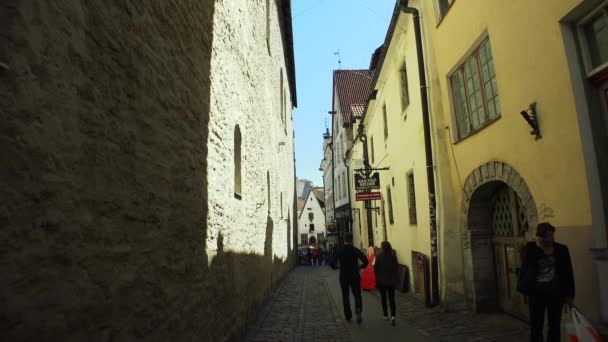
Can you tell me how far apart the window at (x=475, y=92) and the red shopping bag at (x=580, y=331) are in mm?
3375

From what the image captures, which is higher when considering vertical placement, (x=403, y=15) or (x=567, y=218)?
(x=403, y=15)

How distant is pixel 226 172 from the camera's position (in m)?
6.10

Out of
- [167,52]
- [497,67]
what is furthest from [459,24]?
[167,52]

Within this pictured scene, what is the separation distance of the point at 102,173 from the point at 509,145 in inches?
211

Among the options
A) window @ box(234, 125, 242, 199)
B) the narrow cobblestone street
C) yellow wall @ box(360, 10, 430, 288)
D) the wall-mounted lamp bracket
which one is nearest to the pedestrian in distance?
the narrow cobblestone street

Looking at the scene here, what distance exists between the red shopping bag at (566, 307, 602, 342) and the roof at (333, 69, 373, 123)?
22916 mm

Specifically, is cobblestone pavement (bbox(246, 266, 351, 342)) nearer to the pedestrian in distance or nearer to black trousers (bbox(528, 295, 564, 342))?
the pedestrian in distance

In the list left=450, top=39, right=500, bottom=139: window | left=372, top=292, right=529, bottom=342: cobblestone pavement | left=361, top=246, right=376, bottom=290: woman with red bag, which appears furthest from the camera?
left=361, top=246, right=376, bottom=290: woman with red bag

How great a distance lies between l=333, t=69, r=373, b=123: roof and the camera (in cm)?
2736

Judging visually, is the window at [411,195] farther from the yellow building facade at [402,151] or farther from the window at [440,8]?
the window at [440,8]

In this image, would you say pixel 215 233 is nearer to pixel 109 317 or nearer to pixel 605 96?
pixel 109 317

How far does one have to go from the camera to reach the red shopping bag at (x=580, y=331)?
3.53 m

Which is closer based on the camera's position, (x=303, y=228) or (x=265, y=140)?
(x=265, y=140)

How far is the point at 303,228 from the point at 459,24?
2157 inches
